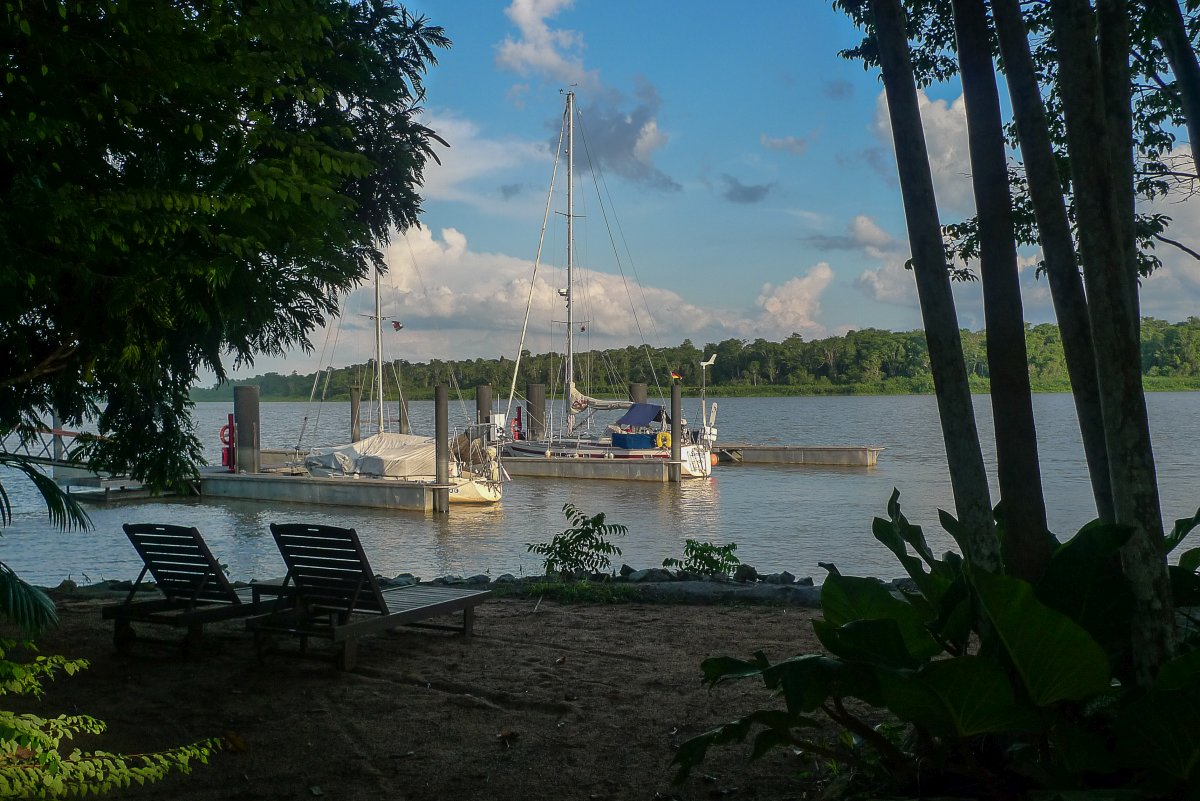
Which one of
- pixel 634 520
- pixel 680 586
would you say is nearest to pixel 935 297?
pixel 680 586

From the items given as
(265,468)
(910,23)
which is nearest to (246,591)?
(910,23)

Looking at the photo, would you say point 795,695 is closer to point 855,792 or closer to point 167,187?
point 855,792

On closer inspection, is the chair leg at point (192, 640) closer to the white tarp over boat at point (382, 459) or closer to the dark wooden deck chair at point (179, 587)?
the dark wooden deck chair at point (179, 587)

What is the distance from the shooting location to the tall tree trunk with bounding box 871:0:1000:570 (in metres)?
3.23

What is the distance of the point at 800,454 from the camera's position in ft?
130

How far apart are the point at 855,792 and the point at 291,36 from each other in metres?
3.16

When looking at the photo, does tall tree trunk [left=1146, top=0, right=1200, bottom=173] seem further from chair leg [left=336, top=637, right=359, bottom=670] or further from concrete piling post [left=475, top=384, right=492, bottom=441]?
concrete piling post [left=475, top=384, right=492, bottom=441]

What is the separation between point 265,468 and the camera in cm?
3139

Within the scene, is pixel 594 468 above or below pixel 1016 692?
below

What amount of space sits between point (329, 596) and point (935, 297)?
3.72m

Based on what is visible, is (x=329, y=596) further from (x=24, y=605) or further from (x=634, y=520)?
(x=634, y=520)

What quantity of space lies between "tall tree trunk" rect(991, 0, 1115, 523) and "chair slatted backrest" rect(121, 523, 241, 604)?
4543mm

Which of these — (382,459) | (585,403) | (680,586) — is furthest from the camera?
(585,403)

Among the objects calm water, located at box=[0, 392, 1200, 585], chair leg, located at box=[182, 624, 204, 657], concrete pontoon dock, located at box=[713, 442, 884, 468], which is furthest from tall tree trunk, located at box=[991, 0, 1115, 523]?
A: concrete pontoon dock, located at box=[713, 442, 884, 468]
